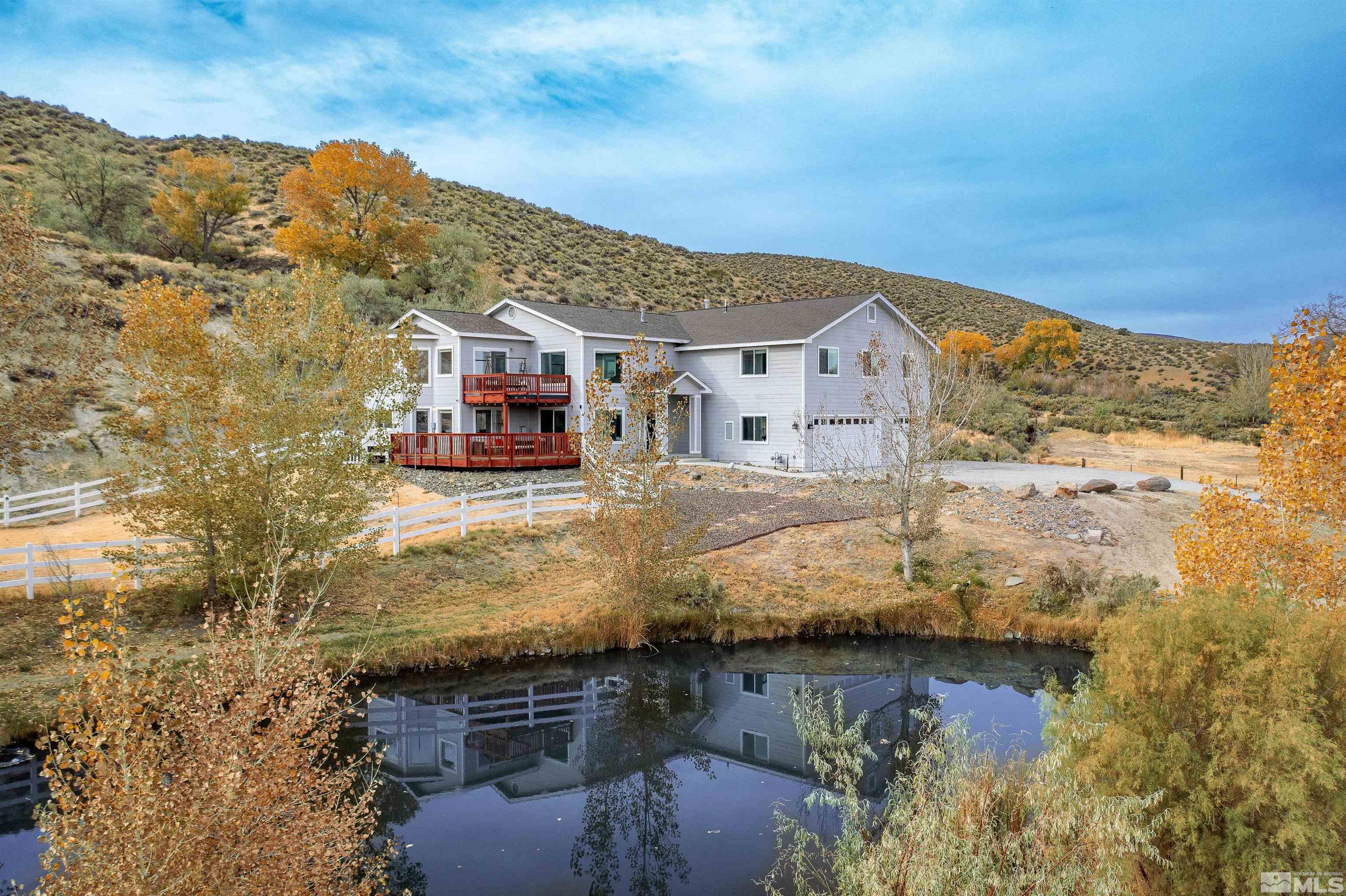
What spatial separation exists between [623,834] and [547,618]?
7.24 metres

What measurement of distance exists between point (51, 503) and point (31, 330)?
1125 centimetres

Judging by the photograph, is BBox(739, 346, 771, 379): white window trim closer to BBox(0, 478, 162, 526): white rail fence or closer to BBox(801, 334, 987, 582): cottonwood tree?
BBox(801, 334, 987, 582): cottonwood tree

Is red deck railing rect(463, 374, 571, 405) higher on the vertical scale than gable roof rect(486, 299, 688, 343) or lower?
lower

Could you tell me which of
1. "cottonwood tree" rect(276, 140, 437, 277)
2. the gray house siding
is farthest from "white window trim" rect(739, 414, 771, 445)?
"cottonwood tree" rect(276, 140, 437, 277)

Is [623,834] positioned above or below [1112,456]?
below

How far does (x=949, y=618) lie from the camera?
61.1 ft

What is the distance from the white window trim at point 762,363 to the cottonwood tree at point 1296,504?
24.0 metres

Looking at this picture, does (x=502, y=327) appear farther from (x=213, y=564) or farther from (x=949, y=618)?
(x=949, y=618)

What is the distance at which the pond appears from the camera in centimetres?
982

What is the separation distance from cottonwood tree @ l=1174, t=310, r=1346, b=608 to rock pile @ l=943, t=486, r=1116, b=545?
44.3 feet

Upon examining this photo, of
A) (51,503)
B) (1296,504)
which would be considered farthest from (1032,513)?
(51,503)

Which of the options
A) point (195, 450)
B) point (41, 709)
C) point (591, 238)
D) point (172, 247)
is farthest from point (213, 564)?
point (591, 238)

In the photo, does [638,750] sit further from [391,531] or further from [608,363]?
[608,363]

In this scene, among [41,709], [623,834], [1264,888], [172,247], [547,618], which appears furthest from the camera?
[172,247]
